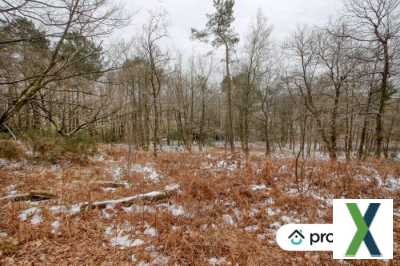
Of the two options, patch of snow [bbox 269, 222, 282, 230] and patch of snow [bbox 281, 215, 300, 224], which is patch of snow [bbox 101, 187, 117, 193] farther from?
patch of snow [bbox 281, 215, 300, 224]

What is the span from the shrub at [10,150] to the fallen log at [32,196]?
12.2 ft

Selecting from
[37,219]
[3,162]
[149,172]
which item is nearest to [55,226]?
[37,219]

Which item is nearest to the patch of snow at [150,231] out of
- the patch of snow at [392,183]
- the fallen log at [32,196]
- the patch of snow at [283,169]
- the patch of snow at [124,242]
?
the patch of snow at [124,242]

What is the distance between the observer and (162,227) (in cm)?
304

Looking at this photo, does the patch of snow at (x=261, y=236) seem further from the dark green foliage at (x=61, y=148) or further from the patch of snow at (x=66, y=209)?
the dark green foliage at (x=61, y=148)

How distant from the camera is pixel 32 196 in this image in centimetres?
380

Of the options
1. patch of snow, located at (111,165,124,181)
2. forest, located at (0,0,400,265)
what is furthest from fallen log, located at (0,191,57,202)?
patch of snow, located at (111,165,124,181)

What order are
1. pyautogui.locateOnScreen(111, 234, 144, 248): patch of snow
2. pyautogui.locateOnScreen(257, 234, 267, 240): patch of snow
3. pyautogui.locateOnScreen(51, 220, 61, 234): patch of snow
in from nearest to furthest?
pyautogui.locateOnScreen(111, 234, 144, 248): patch of snow
pyautogui.locateOnScreen(51, 220, 61, 234): patch of snow
pyautogui.locateOnScreen(257, 234, 267, 240): patch of snow

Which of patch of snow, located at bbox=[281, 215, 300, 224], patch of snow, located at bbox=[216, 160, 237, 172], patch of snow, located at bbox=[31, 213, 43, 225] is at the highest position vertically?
patch of snow, located at bbox=[216, 160, 237, 172]

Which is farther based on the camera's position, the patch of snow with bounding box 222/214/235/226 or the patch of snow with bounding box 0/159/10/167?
the patch of snow with bounding box 0/159/10/167

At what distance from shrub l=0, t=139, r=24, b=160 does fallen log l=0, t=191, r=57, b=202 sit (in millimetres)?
3726

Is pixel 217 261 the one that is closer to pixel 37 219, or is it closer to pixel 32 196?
pixel 37 219

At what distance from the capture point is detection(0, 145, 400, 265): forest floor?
2434 millimetres

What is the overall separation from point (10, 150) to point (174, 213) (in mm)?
6752
